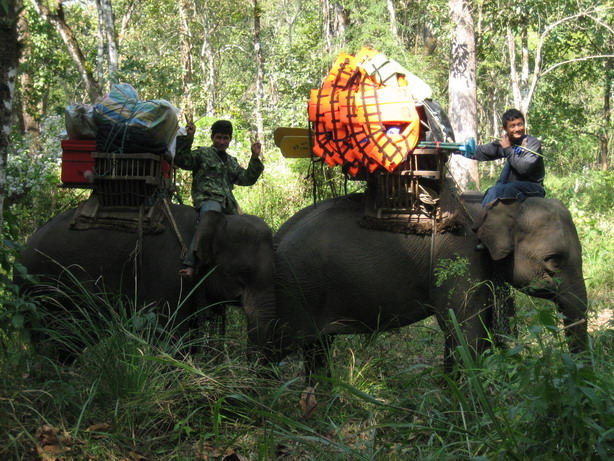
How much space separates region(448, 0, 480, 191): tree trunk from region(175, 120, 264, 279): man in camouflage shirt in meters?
6.04

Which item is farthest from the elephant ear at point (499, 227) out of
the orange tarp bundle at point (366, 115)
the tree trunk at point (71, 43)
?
the tree trunk at point (71, 43)

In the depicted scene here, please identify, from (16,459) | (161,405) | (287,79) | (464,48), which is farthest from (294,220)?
(287,79)

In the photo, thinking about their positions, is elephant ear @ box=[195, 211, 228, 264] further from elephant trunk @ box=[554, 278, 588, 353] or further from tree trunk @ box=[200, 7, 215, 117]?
tree trunk @ box=[200, 7, 215, 117]

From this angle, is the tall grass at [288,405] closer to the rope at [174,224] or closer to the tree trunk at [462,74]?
the rope at [174,224]

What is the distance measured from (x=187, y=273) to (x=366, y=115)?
1558 millimetres

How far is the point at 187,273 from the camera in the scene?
539 centimetres

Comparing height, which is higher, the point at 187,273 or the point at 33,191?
the point at 33,191

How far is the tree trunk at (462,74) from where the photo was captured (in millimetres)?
11766

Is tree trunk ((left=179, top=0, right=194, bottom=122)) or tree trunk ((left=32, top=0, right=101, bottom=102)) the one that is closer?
tree trunk ((left=32, top=0, right=101, bottom=102))

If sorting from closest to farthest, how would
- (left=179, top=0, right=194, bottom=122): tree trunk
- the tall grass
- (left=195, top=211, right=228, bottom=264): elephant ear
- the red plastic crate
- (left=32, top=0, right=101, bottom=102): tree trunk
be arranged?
the tall grass
(left=195, top=211, right=228, bottom=264): elephant ear
the red plastic crate
(left=32, top=0, right=101, bottom=102): tree trunk
(left=179, top=0, right=194, bottom=122): tree trunk

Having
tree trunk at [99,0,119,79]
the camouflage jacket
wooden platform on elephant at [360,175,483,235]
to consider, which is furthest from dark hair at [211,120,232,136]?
tree trunk at [99,0,119,79]

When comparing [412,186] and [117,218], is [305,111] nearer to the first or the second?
[412,186]

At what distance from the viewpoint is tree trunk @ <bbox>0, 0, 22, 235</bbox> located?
423cm

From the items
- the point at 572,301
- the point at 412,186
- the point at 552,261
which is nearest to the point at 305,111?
the point at 412,186
